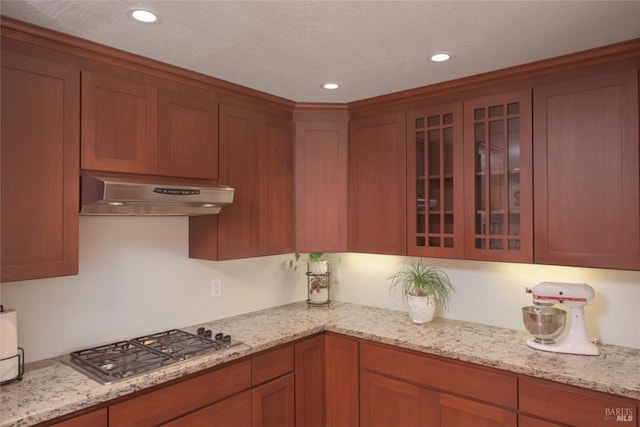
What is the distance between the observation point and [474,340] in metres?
2.25

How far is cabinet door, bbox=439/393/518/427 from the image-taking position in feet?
6.35

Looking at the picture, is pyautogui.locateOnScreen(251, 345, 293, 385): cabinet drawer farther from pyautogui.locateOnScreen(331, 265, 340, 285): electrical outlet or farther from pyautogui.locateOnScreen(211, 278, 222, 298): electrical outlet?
pyautogui.locateOnScreen(331, 265, 340, 285): electrical outlet

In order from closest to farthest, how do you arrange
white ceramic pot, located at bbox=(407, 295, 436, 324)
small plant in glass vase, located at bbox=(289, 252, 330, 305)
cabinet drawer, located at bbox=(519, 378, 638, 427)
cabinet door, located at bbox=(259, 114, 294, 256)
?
1. cabinet drawer, located at bbox=(519, 378, 638, 427)
2. white ceramic pot, located at bbox=(407, 295, 436, 324)
3. cabinet door, located at bbox=(259, 114, 294, 256)
4. small plant in glass vase, located at bbox=(289, 252, 330, 305)

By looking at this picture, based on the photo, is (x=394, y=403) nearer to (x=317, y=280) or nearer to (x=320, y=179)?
(x=317, y=280)

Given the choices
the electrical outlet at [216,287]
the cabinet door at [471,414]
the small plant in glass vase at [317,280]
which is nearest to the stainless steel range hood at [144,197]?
the electrical outlet at [216,287]

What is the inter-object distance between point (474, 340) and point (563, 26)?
1.55 m

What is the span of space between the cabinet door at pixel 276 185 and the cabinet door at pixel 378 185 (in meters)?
0.43

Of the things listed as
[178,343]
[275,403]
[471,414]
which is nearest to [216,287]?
[178,343]

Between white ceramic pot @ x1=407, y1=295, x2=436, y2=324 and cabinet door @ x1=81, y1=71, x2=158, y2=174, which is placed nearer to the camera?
cabinet door @ x1=81, y1=71, x2=158, y2=174

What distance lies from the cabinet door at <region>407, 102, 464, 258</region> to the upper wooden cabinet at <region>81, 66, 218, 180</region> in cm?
120

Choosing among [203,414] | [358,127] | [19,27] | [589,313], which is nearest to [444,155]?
[358,127]

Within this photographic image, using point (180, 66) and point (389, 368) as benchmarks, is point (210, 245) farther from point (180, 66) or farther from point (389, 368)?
point (389, 368)

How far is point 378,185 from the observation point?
275 centimetres

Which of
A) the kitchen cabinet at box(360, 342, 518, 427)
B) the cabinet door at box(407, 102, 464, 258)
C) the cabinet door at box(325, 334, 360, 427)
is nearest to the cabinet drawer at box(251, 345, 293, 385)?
the cabinet door at box(325, 334, 360, 427)
